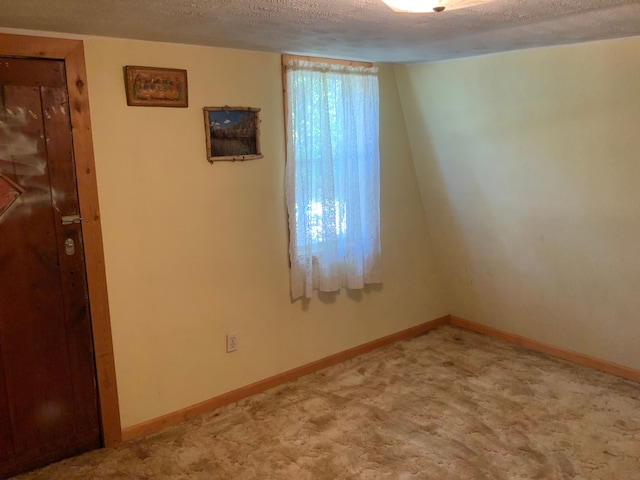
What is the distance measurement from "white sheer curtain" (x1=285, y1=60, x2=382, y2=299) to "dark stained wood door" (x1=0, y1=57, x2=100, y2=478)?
118cm

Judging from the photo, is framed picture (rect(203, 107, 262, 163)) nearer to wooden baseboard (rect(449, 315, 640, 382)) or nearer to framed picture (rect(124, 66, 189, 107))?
framed picture (rect(124, 66, 189, 107))

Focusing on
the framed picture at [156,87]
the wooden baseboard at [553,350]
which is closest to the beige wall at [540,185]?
the wooden baseboard at [553,350]

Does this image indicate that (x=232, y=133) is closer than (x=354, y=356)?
Yes

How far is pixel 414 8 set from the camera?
160cm

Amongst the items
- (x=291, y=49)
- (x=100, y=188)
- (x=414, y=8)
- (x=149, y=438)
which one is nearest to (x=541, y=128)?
(x=291, y=49)

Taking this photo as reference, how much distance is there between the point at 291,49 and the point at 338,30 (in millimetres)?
653

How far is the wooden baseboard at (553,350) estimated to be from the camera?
324cm

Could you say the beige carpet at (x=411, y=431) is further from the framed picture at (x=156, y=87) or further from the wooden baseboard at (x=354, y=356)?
the framed picture at (x=156, y=87)

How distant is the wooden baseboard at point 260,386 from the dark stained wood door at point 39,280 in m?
0.33

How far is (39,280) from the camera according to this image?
2387 mm

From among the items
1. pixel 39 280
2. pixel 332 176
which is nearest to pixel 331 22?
pixel 332 176

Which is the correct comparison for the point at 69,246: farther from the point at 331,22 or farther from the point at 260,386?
the point at 331,22

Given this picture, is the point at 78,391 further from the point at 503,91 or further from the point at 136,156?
the point at 503,91

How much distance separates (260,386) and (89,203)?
56.6 inches
